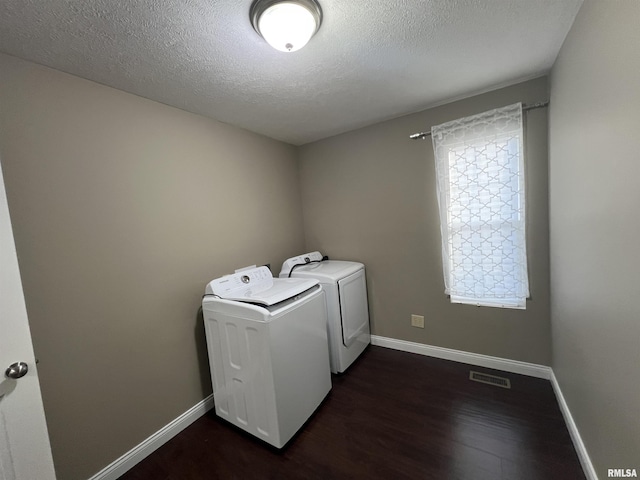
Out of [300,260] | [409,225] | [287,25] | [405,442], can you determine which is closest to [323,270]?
[300,260]

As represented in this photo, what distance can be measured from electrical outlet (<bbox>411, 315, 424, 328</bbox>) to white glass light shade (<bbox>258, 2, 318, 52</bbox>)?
7.67ft

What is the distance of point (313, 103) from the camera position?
1922 mm

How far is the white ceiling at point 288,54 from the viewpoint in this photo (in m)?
1.03

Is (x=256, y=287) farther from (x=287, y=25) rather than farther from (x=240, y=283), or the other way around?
(x=287, y=25)

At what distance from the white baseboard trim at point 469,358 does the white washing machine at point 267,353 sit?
0.96 meters

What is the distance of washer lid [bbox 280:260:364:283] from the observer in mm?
2185

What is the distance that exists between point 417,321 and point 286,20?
8.09 feet

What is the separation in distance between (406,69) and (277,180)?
156 centimetres

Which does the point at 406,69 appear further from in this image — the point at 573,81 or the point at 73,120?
the point at 73,120

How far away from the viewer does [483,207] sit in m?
1.99

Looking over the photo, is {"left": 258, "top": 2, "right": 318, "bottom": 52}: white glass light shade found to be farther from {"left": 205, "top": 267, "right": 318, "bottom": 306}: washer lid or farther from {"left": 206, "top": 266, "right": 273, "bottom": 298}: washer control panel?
{"left": 206, "top": 266, "right": 273, "bottom": 298}: washer control panel

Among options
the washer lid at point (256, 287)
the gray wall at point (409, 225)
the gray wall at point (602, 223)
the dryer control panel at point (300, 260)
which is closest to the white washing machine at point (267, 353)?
the washer lid at point (256, 287)

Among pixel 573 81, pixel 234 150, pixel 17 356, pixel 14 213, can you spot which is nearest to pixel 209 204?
pixel 234 150

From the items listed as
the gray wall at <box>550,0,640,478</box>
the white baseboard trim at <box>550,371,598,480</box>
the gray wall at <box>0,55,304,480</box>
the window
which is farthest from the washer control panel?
the white baseboard trim at <box>550,371,598,480</box>
